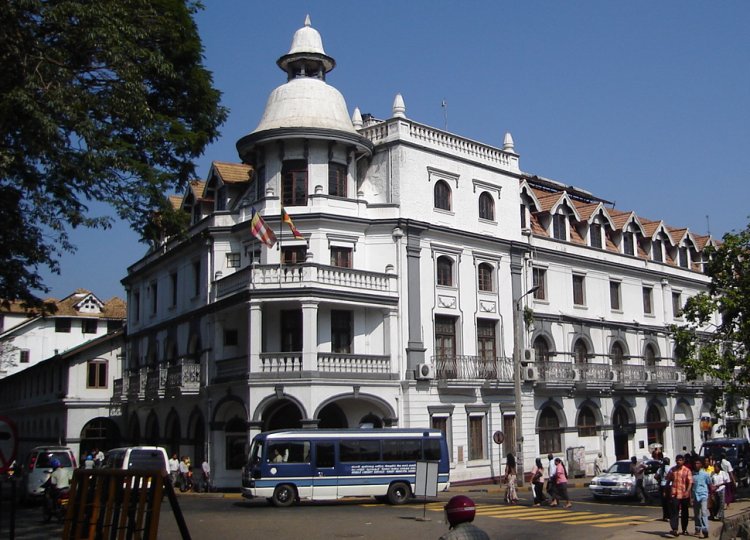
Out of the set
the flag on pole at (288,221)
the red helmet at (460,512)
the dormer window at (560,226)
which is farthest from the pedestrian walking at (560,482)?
the red helmet at (460,512)

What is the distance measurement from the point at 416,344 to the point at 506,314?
19.5 feet

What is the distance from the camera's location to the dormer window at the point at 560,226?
140ft

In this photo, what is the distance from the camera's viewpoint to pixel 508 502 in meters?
28.2

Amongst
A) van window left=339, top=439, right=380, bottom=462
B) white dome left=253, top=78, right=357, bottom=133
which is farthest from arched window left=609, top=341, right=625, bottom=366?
van window left=339, top=439, right=380, bottom=462

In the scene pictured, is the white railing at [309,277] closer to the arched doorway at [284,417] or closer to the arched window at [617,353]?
the arched doorway at [284,417]

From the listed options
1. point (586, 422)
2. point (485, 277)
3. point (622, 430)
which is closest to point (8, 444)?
point (485, 277)

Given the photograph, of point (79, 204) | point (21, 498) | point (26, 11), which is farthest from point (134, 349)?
point (26, 11)

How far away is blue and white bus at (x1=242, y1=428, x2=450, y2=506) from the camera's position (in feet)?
86.3

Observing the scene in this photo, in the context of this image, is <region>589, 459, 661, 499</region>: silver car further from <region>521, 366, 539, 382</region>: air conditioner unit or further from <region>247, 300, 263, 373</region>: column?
<region>247, 300, 263, 373</region>: column

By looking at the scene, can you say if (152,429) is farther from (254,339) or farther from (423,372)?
(423,372)

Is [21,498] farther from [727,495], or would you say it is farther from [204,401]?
[727,495]

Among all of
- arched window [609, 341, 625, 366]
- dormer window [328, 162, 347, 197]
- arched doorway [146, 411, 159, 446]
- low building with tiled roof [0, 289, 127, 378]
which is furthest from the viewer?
low building with tiled roof [0, 289, 127, 378]

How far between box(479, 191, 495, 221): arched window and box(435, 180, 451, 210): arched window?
2.02 meters

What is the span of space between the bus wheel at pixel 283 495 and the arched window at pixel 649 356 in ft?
88.0
